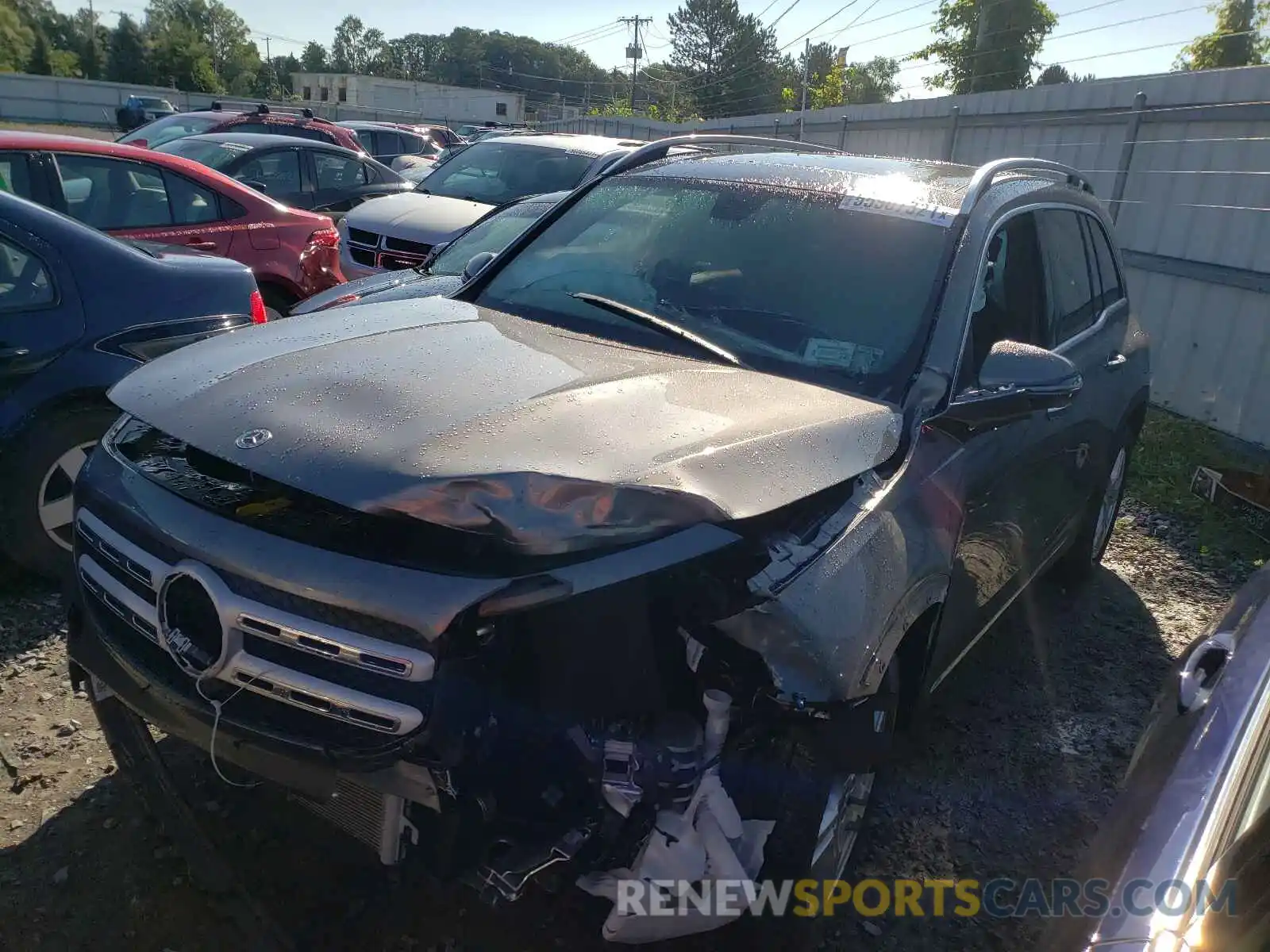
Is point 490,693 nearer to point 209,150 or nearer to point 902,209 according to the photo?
point 902,209

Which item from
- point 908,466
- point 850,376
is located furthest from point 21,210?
point 908,466

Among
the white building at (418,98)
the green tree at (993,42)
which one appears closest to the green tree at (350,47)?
the white building at (418,98)

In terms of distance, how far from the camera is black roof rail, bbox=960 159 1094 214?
10.3ft

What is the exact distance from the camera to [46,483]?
373cm

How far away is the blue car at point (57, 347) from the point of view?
3645 millimetres

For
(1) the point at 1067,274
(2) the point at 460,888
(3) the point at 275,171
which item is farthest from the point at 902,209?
(3) the point at 275,171

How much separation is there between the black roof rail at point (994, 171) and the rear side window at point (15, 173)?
15.9 feet

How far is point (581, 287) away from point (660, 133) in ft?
80.4

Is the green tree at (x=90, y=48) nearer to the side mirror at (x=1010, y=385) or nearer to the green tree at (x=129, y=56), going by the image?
the green tree at (x=129, y=56)

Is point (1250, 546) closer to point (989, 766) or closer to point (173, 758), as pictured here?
point (989, 766)

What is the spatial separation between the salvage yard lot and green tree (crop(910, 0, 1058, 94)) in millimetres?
Answer: 33269

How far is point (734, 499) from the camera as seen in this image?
198 cm

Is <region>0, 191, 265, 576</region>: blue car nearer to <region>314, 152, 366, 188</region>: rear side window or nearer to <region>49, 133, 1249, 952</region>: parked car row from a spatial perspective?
<region>49, 133, 1249, 952</region>: parked car row

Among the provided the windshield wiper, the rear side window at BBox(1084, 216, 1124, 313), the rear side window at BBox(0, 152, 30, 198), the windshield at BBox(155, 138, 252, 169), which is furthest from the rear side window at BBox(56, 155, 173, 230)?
the rear side window at BBox(1084, 216, 1124, 313)
